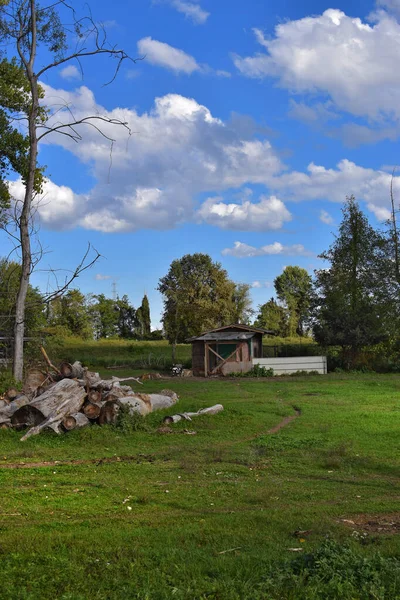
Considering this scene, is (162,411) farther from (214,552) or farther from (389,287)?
(389,287)

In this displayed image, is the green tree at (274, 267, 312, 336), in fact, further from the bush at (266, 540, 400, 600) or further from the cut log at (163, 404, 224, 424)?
the bush at (266, 540, 400, 600)

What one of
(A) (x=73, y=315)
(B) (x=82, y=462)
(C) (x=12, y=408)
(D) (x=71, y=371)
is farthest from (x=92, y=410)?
(A) (x=73, y=315)

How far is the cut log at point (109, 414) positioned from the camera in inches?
561

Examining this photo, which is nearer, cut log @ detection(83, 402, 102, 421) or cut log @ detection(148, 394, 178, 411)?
cut log @ detection(83, 402, 102, 421)

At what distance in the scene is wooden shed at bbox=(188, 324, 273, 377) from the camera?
35.7m

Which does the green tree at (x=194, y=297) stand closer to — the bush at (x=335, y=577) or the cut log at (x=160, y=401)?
the cut log at (x=160, y=401)

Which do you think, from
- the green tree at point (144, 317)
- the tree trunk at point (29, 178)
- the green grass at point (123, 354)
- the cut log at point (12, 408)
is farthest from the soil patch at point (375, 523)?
the green tree at point (144, 317)

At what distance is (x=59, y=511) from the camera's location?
733cm

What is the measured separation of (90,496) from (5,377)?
1067 cm

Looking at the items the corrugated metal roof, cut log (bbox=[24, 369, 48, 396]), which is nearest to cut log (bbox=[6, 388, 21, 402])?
cut log (bbox=[24, 369, 48, 396])

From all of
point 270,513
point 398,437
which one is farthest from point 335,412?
point 270,513

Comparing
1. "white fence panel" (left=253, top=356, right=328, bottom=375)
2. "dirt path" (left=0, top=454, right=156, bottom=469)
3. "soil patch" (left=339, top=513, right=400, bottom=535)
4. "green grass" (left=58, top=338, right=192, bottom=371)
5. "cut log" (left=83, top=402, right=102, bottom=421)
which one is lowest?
"soil patch" (left=339, top=513, right=400, bottom=535)

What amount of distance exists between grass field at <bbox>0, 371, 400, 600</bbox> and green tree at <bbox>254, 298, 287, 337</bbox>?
52.2m

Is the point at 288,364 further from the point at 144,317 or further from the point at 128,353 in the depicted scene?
the point at 144,317
